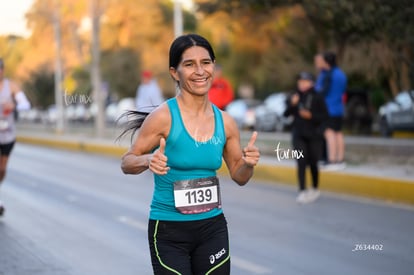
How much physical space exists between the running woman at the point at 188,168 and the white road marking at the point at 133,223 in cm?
504

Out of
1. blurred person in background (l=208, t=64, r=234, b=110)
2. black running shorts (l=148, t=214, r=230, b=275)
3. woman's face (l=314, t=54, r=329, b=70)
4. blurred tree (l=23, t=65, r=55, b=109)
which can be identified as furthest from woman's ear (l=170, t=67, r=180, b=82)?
blurred tree (l=23, t=65, r=55, b=109)

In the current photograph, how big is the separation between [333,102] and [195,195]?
9326 millimetres

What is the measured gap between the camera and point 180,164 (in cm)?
390

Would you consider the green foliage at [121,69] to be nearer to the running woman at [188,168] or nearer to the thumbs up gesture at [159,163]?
the running woman at [188,168]

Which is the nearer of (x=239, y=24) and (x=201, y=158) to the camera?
(x=201, y=158)

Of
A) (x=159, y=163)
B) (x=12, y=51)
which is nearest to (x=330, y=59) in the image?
(x=159, y=163)

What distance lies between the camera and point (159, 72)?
173 ft

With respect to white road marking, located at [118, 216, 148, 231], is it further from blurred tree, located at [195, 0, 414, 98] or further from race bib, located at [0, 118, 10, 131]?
blurred tree, located at [195, 0, 414, 98]

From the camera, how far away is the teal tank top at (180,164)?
154 inches

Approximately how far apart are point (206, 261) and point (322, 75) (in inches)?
357

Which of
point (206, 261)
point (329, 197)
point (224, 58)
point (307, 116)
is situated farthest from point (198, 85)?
point (224, 58)

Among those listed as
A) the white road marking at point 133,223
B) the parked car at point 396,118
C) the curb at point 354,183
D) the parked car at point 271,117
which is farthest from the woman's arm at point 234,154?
the parked car at point 271,117

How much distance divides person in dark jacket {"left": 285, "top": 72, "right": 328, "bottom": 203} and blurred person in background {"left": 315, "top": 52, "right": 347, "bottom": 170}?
2.14 meters

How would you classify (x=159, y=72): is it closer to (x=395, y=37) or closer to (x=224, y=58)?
(x=224, y=58)
